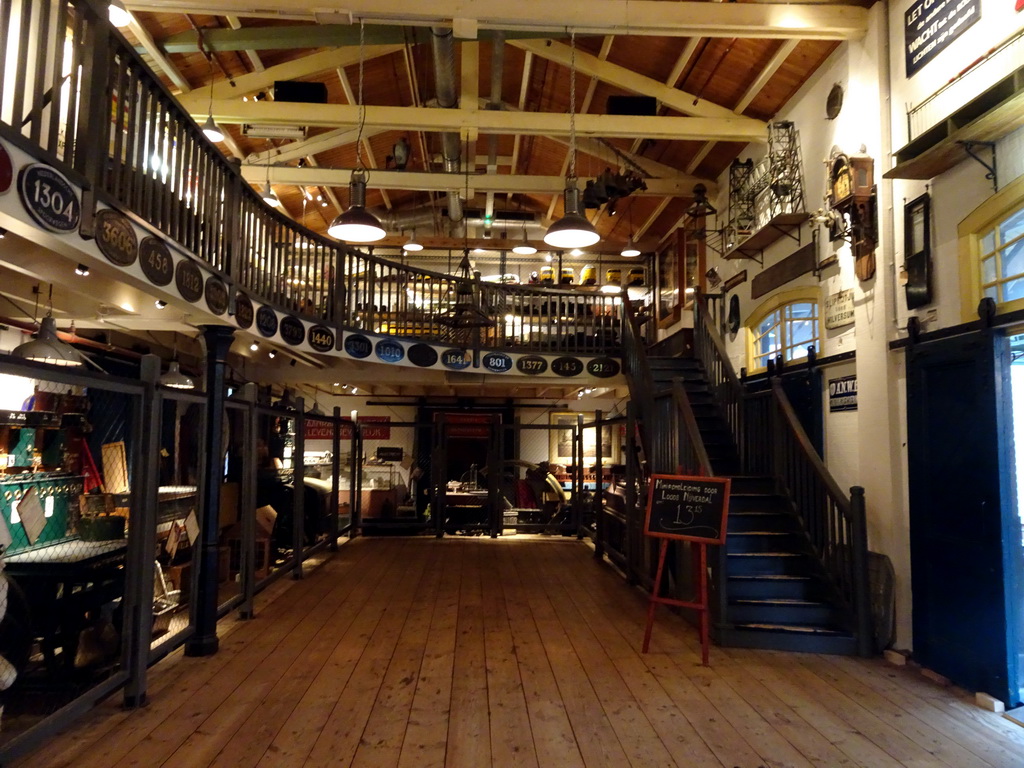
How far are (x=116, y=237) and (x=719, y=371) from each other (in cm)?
642

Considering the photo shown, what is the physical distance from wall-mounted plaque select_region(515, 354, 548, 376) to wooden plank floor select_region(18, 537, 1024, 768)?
167 inches

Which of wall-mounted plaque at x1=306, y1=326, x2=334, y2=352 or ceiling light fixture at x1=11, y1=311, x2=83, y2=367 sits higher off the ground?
wall-mounted plaque at x1=306, y1=326, x2=334, y2=352

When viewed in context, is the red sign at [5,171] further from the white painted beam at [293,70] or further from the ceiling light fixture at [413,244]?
the ceiling light fixture at [413,244]

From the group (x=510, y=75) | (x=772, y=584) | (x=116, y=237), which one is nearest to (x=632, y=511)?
(x=772, y=584)

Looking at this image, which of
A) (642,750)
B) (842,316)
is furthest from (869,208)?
(642,750)

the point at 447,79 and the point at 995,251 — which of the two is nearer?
the point at 995,251

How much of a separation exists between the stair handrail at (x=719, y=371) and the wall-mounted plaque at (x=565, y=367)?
1.74 m

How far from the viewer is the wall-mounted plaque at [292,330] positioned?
639cm

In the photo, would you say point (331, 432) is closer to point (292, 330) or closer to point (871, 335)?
point (292, 330)

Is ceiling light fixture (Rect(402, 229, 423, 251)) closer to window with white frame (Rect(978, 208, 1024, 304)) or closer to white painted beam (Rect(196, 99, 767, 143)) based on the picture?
white painted beam (Rect(196, 99, 767, 143))

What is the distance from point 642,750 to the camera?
3256 millimetres

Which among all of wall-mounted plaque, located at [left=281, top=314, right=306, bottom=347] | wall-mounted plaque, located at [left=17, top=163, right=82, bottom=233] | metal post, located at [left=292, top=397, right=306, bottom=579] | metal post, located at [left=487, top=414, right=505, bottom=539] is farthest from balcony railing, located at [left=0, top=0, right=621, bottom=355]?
metal post, located at [left=487, top=414, right=505, bottom=539]

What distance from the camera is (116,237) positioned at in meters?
3.41

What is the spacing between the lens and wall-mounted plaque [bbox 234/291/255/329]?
5199mm
